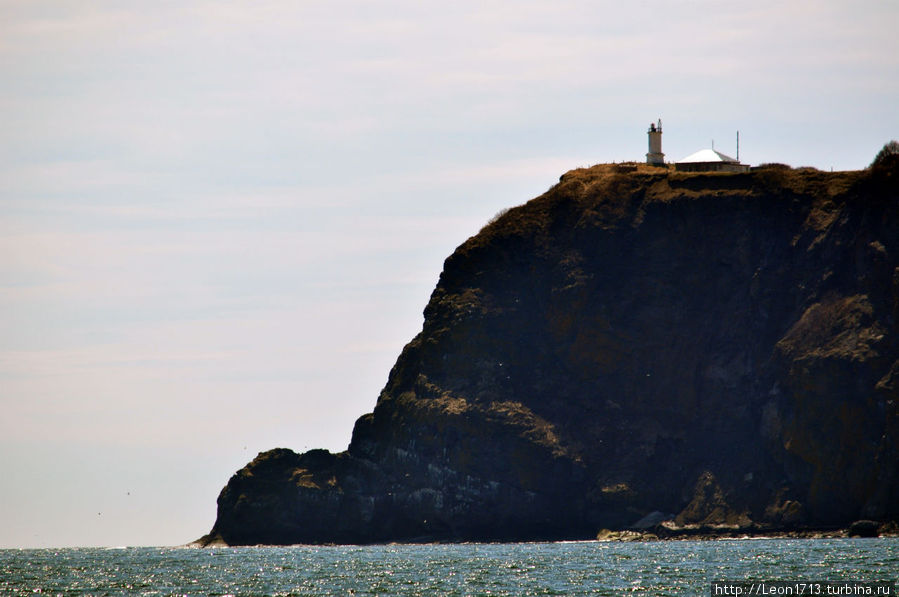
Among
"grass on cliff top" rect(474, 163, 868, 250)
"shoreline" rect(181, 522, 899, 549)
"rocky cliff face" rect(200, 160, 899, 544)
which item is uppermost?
"grass on cliff top" rect(474, 163, 868, 250)

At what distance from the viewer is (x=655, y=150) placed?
176m

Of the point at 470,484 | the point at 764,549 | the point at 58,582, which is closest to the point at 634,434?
the point at 470,484

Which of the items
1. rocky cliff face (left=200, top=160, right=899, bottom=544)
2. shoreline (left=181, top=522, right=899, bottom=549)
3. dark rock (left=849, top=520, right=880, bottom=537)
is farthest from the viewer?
rocky cliff face (left=200, top=160, right=899, bottom=544)

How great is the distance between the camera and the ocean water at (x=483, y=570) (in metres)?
78.4

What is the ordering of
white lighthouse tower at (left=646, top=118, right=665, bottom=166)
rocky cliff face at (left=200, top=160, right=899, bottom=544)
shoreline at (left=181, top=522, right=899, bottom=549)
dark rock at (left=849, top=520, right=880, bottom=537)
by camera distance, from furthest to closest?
1. white lighthouse tower at (left=646, top=118, right=665, bottom=166)
2. rocky cliff face at (left=200, top=160, right=899, bottom=544)
3. shoreline at (left=181, top=522, right=899, bottom=549)
4. dark rock at (left=849, top=520, right=880, bottom=537)

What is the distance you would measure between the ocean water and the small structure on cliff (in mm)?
54643

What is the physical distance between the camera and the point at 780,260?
153 m

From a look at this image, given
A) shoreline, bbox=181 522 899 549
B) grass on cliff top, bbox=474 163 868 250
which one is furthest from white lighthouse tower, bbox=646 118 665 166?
shoreline, bbox=181 522 899 549

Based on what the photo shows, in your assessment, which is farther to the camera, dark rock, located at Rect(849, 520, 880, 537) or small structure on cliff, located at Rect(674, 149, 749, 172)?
small structure on cliff, located at Rect(674, 149, 749, 172)

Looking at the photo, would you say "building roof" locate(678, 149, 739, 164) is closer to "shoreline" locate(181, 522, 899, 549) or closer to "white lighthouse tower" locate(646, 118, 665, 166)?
"white lighthouse tower" locate(646, 118, 665, 166)

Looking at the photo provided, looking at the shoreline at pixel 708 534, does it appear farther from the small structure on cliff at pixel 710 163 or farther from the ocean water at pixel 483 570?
the small structure on cliff at pixel 710 163

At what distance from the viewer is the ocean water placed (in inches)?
3088

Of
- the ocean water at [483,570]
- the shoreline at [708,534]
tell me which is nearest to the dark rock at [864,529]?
the shoreline at [708,534]

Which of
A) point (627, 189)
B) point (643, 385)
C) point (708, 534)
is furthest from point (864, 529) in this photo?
point (627, 189)
